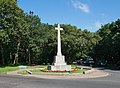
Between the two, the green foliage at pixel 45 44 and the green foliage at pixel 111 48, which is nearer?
the green foliage at pixel 45 44

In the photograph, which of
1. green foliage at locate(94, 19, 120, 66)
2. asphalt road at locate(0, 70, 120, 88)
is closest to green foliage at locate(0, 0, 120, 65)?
green foliage at locate(94, 19, 120, 66)

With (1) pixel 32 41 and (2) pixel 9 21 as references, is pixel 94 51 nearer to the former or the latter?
(1) pixel 32 41

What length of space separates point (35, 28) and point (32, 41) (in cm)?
392

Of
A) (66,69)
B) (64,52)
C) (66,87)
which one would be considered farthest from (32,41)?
(66,87)

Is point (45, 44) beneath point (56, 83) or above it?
above

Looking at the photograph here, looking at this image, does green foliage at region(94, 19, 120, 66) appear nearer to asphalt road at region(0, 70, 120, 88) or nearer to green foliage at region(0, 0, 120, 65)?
green foliage at region(0, 0, 120, 65)

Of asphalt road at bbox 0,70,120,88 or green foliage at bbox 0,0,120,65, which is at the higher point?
green foliage at bbox 0,0,120,65

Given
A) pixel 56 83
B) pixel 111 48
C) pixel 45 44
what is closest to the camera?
pixel 56 83

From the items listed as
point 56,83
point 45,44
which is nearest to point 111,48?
point 45,44

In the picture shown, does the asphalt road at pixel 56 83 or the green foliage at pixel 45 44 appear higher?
the green foliage at pixel 45 44

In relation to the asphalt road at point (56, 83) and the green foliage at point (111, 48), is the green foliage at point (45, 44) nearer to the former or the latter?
the green foliage at point (111, 48)

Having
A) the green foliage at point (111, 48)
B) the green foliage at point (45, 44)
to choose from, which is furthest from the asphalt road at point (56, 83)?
the green foliage at point (111, 48)

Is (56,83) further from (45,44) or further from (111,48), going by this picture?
(111,48)

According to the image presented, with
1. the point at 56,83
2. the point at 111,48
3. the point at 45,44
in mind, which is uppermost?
the point at 45,44
